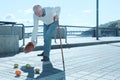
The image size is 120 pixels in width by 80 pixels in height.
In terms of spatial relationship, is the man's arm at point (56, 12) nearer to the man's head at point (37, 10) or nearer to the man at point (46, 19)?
the man at point (46, 19)

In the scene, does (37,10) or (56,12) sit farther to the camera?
(56,12)

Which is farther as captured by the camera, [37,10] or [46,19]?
[46,19]

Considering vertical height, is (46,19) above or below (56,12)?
below

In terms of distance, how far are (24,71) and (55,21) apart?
1.97 metres

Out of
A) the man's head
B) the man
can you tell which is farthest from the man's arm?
the man's head

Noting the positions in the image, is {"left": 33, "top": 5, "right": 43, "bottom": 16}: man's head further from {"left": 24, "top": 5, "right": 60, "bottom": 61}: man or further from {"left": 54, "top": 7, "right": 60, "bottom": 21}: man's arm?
{"left": 54, "top": 7, "right": 60, "bottom": 21}: man's arm

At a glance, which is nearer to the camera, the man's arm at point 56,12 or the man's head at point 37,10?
the man's head at point 37,10

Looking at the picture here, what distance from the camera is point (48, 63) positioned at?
285 inches

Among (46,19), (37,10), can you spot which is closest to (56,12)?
(46,19)

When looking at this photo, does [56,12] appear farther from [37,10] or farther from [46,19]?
[37,10]

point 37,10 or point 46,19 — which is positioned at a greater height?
point 37,10

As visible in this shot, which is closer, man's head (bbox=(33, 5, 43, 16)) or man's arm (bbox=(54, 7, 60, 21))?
man's head (bbox=(33, 5, 43, 16))

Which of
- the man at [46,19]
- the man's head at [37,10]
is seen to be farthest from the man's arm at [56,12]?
the man's head at [37,10]

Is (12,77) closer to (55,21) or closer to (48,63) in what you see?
(48,63)
